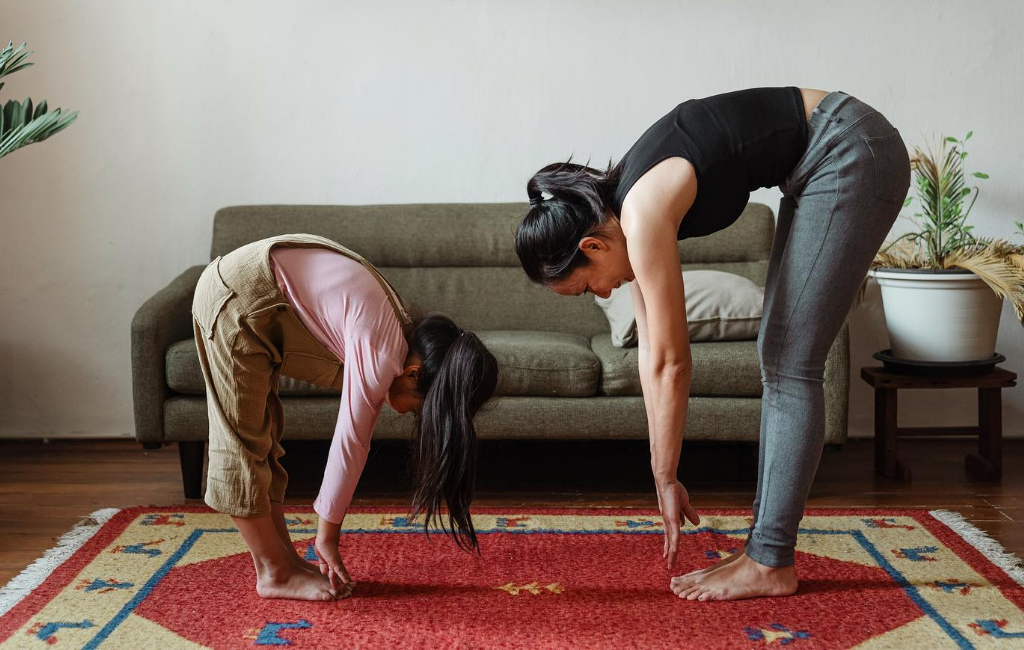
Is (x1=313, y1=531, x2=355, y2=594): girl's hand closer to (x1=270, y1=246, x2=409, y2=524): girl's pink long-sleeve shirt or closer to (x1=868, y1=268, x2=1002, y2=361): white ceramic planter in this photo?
(x1=270, y1=246, x2=409, y2=524): girl's pink long-sleeve shirt

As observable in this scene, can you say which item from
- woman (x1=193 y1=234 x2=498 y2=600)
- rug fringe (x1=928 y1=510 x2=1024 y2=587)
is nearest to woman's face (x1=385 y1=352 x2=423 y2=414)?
woman (x1=193 y1=234 x2=498 y2=600)

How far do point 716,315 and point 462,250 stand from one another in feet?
2.86

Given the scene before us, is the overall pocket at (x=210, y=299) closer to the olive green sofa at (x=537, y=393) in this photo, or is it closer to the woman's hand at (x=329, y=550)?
the woman's hand at (x=329, y=550)

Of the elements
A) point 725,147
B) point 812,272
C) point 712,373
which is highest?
point 725,147

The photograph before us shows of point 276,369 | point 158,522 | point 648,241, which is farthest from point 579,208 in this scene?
point 158,522

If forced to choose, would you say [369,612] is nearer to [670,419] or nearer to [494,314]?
[670,419]

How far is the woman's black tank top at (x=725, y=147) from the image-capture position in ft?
→ 4.98

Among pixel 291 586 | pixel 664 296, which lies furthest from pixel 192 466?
pixel 664 296

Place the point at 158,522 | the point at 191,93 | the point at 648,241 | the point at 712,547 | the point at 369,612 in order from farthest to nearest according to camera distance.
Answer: the point at 191,93, the point at 158,522, the point at 712,547, the point at 369,612, the point at 648,241

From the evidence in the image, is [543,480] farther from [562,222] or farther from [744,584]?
[562,222]

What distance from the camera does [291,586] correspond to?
5.67ft

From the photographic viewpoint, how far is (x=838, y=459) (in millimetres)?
2865

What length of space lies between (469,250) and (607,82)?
754 millimetres

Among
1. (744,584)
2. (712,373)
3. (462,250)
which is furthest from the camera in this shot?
(462,250)
